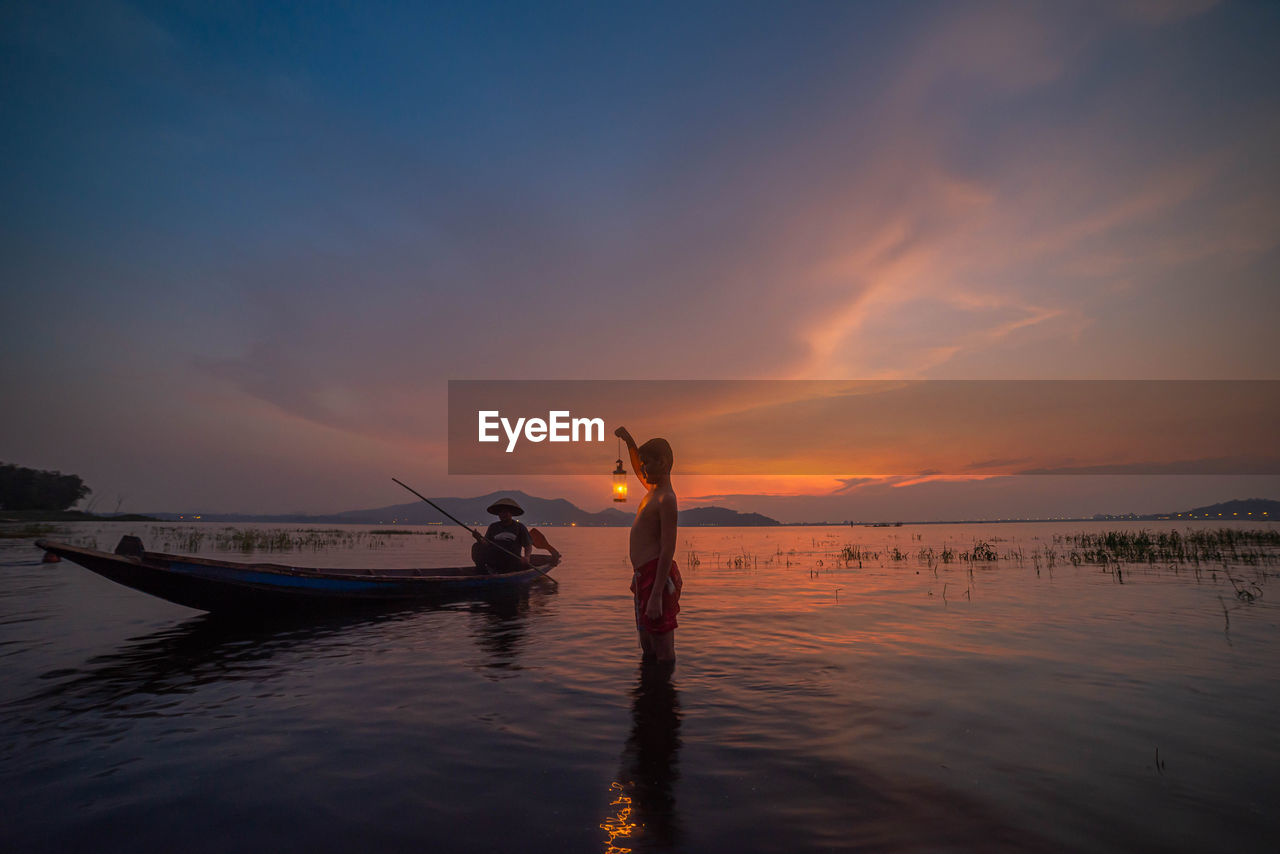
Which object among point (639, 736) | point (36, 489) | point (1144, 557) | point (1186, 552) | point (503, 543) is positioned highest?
point (36, 489)

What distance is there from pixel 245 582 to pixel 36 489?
97.2 metres

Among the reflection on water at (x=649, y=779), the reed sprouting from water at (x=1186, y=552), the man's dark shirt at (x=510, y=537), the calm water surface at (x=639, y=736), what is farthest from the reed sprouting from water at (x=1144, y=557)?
the reflection on water at (x=649, y=779)

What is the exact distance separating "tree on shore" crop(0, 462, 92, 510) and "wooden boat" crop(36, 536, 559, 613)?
300 feet

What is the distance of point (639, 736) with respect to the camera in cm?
588

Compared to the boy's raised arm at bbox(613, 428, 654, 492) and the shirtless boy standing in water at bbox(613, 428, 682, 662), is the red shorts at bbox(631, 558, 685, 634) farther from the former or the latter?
the boy's raised arm at bbox(613, 428, 654, 492)

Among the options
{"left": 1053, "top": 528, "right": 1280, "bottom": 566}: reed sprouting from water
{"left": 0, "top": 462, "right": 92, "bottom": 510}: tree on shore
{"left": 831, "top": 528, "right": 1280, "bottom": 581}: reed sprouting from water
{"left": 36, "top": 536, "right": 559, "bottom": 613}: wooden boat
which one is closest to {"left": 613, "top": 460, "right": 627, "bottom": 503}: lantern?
{"left": 36, "top": 536, "right": 559, "bottom": 613}: wooden boat

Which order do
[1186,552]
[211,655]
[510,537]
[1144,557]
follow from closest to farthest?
[211,655] → [510,537] → [1144,557] → [1186,552]

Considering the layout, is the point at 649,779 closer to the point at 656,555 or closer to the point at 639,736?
the point at 639,736

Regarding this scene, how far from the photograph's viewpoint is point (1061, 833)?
4035 millimetres

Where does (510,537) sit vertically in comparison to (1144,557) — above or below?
above

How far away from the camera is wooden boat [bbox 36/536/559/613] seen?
32.5 ft

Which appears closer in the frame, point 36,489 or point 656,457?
point 656,457

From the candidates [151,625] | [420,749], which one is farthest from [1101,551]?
[151,625]

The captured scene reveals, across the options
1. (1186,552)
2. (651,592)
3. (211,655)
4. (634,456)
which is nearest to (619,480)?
(634,456)
